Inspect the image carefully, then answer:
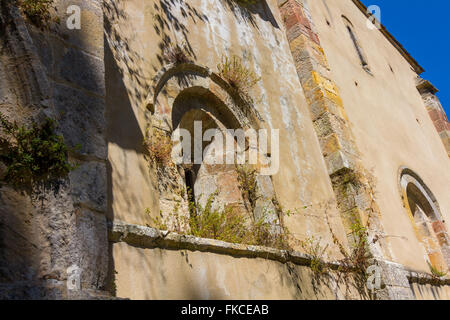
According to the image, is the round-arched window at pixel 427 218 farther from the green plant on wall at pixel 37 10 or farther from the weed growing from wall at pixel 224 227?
the green plant on wall at pixel 37 10

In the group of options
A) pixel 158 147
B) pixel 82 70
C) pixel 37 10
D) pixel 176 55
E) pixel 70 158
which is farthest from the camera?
pixel 176 55

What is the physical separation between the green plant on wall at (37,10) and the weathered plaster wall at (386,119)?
525 cm

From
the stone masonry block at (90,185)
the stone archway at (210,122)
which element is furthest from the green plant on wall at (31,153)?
the stone archway at (210,122)

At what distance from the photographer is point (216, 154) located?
16.3 feet

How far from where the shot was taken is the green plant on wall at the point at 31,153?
2.08 m

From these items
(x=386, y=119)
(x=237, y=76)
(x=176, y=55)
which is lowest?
(x=176, y=55)

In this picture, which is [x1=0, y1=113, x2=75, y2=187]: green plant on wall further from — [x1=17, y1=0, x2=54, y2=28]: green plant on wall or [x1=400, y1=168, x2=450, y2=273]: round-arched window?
[x1=400, y1=168, x2=450, y2=273]: round-arched window

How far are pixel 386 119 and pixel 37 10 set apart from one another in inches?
297

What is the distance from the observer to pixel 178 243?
3.22m

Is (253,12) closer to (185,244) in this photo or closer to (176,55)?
(176,55)

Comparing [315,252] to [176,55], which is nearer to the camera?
[176,55]

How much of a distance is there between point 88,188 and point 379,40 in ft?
35.5

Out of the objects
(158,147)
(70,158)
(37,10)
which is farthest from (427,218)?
(37,10)

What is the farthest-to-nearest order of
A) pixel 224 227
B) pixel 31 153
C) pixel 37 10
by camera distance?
pixel 224 227, pixel 37 10, pixel 31 153
